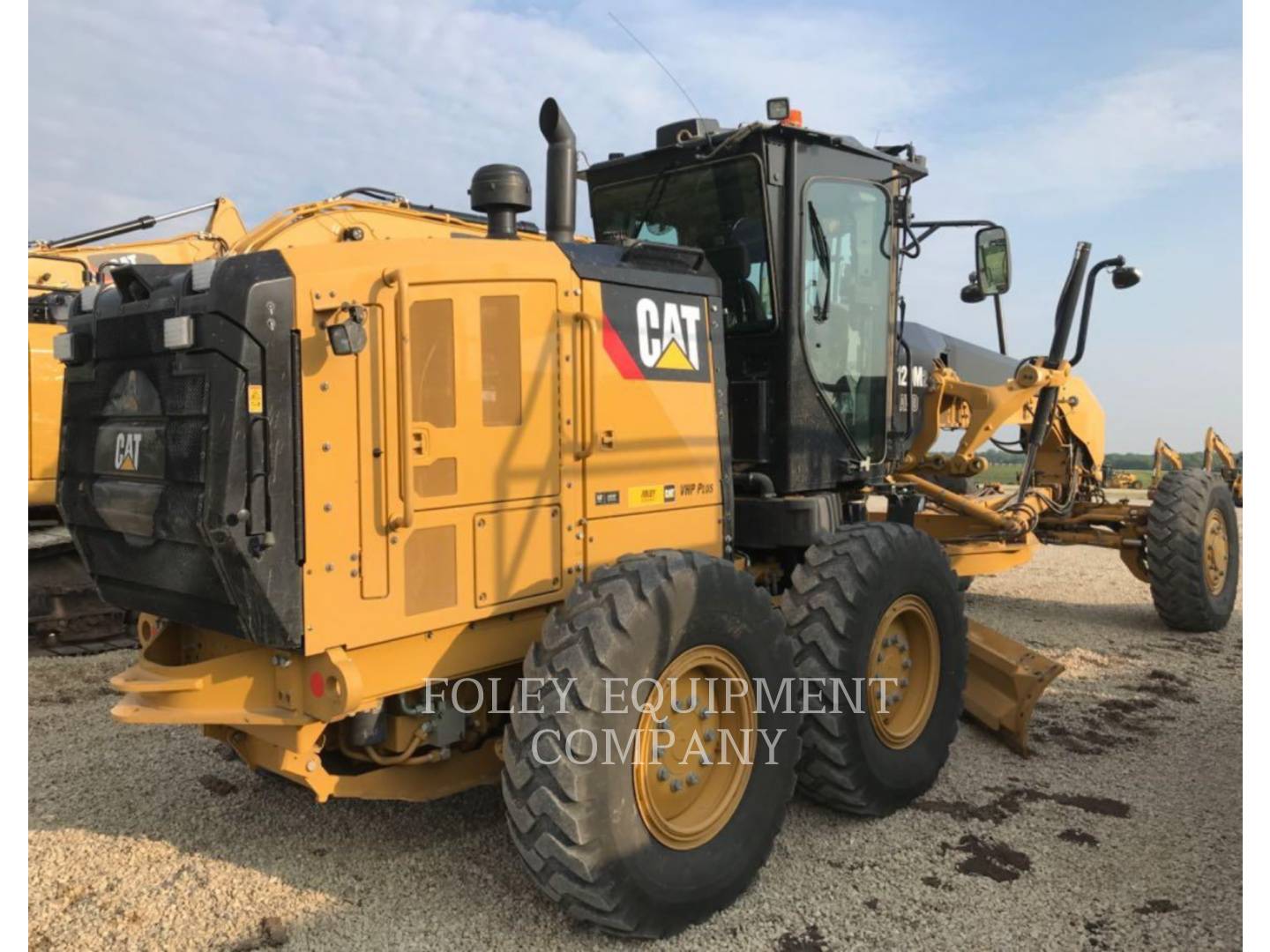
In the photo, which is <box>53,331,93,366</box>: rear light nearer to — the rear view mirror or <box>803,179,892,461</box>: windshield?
<box>803,179,892,461</box>: windshield

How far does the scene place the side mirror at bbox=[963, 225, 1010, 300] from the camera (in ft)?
17.2

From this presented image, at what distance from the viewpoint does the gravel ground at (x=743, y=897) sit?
3393mm

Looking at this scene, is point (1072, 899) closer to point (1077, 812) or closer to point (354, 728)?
point (1077, 812)

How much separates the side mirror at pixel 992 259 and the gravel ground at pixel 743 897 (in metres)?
2.65

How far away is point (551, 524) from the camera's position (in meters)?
3.64

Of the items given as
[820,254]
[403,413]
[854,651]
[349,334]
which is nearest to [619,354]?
[403,413]

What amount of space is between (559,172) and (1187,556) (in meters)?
6.97

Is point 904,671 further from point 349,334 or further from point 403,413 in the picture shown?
point 349,334

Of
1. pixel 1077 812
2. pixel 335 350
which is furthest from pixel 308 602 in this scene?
pixel 1077 812

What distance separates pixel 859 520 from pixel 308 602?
3378 millimetres

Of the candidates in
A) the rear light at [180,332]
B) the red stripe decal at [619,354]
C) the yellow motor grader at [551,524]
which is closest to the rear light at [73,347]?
the yellow motor grader at [551,524]

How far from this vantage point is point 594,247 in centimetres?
395

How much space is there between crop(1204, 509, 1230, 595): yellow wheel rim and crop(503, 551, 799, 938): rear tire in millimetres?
6727

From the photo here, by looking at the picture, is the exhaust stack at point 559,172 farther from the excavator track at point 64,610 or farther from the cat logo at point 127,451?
the excavator track at point 64,610
